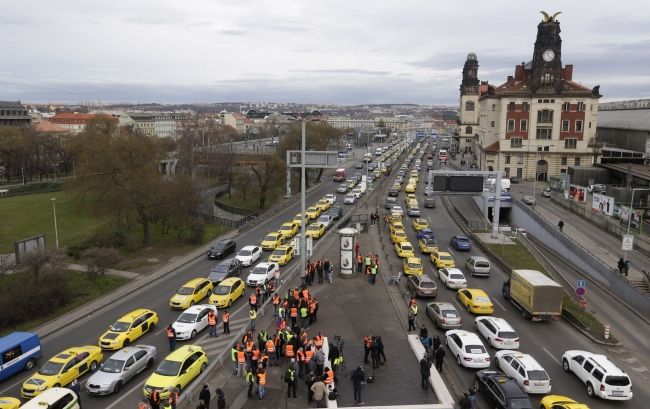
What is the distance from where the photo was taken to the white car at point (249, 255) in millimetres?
40469

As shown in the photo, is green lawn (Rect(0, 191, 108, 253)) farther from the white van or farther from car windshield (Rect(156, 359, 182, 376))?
the white van

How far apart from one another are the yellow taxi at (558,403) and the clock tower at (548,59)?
7438cm

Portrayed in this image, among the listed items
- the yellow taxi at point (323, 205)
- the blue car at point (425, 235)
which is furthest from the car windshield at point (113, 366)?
the yellow taxi at point (323, 205)

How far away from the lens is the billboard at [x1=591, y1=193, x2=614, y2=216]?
171 feet

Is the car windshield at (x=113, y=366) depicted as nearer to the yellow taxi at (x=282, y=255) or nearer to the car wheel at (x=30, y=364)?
the car wheel at (x=30, y=364)

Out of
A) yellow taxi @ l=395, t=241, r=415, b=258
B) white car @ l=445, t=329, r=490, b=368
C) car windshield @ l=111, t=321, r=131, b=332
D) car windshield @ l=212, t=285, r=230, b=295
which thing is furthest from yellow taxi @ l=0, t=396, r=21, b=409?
yellow taxi @ l=395, t=241, r=415, b=258

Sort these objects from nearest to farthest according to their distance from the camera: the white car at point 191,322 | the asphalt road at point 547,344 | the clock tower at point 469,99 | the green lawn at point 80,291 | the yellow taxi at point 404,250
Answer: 1. the asphalt road at point 547,344
2. the white car at point 191,322
3. the green lawn at point 80,291
4. the yellow taxi at point 404,250
5. the clock tower at point 469,99

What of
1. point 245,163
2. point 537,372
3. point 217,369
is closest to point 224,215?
point 245,163

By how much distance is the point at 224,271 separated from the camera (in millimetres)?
36719

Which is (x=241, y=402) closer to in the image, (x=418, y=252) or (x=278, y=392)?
(x=278, y=392)

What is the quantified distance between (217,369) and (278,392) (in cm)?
332

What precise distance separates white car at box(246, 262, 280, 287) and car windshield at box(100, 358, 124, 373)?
44.7 ft

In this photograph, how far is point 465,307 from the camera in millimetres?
30672

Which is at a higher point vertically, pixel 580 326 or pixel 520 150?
pixel 520 150
